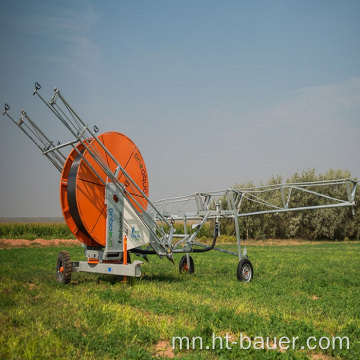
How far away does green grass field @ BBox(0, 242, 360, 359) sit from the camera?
5949 millimetres

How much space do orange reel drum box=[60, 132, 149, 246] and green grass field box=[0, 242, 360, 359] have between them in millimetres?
1620

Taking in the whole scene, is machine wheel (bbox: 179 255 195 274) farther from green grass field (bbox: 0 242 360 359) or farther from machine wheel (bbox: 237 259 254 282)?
machine wheel (bbox: 237 259 254 282)

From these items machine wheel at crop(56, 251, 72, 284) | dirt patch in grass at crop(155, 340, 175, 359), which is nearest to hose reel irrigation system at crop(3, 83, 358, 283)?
machine wheel at crop(56, 251, 72, 284)

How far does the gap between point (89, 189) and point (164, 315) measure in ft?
16.2

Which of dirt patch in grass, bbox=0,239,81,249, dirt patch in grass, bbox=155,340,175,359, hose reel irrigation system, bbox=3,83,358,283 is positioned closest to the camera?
dirt patch in grass, bbox=155,340,175,359

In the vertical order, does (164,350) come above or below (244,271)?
above

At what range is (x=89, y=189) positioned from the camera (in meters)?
11.8

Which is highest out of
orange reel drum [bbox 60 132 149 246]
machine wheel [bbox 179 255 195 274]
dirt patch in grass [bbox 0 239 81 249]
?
orange reel drum [bbox 60 132 149 246]

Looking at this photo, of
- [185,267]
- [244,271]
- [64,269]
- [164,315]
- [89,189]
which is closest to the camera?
[164,315]

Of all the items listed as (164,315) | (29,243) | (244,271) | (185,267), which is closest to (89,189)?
(164,315)

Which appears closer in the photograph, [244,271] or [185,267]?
[244,271]

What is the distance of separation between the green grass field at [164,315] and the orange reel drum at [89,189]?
1620 millimetres

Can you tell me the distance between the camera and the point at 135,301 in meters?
9.23

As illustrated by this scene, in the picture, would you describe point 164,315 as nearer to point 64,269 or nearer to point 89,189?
point 89,189
